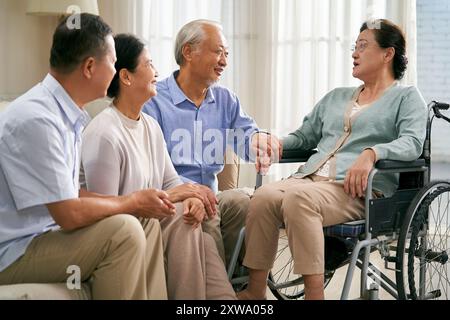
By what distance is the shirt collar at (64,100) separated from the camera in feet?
5.69

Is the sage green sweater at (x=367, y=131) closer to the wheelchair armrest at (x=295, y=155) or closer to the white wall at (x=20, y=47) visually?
the wheelchair armrest at (x=295, y=155)

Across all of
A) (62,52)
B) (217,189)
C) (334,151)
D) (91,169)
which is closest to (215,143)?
(217,189)

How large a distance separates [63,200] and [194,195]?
49cm

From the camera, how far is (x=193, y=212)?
78.5 inches

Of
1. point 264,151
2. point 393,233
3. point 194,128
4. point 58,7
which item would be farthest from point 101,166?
point 58,7

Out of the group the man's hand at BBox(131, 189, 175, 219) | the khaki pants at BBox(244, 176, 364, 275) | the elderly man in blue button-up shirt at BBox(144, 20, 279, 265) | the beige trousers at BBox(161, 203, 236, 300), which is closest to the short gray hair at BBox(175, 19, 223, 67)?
the elderly man in blue button-up shirt at BBox(144, 20, 279, 265)

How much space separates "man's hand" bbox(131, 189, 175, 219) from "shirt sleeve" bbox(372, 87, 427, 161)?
716 mm

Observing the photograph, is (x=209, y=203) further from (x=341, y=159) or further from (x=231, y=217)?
(x=341, y=159)

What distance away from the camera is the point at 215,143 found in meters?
2.52

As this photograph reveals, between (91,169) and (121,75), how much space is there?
0.31m

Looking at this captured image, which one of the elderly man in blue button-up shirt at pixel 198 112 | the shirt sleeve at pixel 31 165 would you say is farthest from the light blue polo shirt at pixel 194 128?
the shirt sleeve at pixel 31 165

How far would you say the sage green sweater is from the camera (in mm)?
2268

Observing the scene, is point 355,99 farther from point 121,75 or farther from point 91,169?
point 91,169

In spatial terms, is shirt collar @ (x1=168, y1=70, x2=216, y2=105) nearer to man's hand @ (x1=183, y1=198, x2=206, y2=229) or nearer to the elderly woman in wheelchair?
the elderly woman in wheelchair
